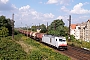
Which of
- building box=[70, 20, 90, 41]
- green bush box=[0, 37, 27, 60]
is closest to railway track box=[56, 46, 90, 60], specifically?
green bush box=[0, 37, 27, 60]

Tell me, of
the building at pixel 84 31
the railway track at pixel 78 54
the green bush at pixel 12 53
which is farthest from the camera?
the building at pixel 84 31

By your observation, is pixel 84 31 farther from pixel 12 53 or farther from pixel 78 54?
pixel 12 53

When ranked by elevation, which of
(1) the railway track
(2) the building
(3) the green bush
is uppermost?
(2) the building

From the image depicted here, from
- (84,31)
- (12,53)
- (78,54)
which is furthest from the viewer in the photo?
(84,31)

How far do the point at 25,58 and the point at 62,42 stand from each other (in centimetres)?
1531

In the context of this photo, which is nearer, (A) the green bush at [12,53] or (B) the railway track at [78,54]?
(A) the green bush at [12,53]

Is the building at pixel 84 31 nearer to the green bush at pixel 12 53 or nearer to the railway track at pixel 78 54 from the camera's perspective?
the railway track at pixel 78 54

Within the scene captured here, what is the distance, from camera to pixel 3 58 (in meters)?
21.8

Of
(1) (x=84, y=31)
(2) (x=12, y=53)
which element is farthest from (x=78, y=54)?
(1) (x=84, y=31)

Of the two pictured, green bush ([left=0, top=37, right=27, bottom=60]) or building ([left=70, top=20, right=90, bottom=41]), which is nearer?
green bush ([left=0, top=37, right=27, bottom=60])

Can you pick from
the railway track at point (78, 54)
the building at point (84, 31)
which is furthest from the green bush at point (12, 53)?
the building at point (84, 31)

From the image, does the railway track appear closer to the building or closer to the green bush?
the green bush

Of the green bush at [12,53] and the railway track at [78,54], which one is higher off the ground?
the green bush at [12,53]

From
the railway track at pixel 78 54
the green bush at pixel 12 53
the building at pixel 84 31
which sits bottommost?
the railway track at pixel 78 54
